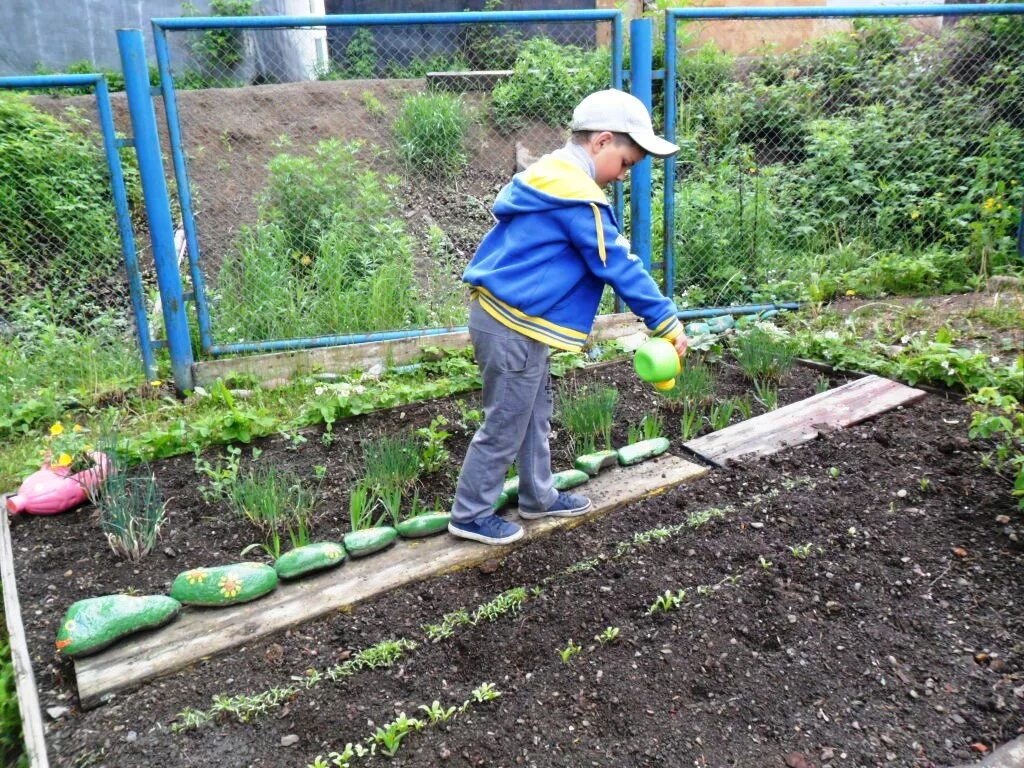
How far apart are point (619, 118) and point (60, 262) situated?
4755 millimetres

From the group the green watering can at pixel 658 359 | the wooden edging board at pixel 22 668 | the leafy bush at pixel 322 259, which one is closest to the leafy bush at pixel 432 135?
the leafy bush at pixel 322 259

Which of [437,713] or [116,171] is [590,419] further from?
[116,171]

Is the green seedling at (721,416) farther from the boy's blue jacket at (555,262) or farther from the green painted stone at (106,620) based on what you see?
the green painted stone at (106,620)

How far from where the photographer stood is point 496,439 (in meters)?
2.95

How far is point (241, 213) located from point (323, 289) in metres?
0.84

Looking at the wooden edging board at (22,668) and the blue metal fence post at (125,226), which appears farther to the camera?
the blue metal fence post at (125,226)

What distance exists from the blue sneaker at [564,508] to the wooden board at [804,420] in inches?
29.3

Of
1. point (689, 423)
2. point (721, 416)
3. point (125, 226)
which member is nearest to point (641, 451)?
point (689, 423)

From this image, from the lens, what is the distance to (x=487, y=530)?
3.05 metres

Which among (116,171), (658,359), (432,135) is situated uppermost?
(432,135)

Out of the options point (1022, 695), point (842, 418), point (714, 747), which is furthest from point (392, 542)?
point (842, 418)

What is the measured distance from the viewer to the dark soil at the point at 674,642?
2.17 m

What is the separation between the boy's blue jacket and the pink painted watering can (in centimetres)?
177

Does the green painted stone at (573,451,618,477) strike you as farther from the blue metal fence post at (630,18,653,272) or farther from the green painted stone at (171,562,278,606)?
the blue metal fence post at (630,18,653,272)
